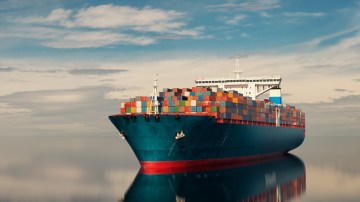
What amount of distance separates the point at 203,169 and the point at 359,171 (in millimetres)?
29693

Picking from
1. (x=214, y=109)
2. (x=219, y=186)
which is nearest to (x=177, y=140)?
(x=219, y=186)

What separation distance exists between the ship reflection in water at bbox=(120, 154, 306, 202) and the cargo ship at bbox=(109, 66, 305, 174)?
2.00 m

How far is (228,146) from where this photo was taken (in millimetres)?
54656

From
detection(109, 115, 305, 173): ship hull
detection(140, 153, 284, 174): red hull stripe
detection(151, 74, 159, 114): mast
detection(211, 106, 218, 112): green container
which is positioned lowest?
detection(140, 153, 284, 174): red hull stripe

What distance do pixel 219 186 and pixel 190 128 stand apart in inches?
287

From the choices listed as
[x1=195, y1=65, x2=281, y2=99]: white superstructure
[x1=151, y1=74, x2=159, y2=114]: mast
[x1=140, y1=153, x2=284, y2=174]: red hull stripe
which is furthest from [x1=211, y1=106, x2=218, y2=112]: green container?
[x1=195, y1=65, x2=281, y2=99]: white superstructure

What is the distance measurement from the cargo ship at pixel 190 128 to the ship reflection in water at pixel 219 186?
6.58 ft

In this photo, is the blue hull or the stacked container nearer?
the blue hull

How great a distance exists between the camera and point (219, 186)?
43.9 metres

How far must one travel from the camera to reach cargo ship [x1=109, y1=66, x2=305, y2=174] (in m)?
47.5

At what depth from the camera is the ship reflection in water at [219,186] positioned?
3984 cm

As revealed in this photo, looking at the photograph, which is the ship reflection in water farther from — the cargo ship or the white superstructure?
the white superstructure

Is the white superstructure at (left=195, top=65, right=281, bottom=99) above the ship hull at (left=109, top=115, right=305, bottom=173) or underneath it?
above

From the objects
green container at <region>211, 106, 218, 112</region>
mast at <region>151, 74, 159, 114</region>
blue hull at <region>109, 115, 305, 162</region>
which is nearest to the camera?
blue hull at <region>109, 115, 305, 162</region>
